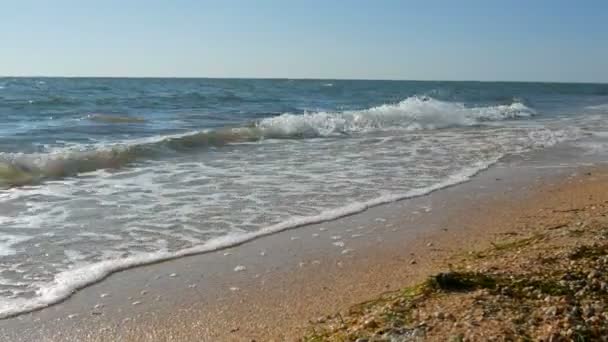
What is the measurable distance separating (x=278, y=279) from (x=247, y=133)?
34.1 ft

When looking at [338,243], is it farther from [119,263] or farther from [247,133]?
[247,133]

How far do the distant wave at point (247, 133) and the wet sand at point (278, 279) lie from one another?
4.63m

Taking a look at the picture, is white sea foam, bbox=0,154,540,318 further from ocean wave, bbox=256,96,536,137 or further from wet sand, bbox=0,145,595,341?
ocean wave, bbox=256,96,536,137

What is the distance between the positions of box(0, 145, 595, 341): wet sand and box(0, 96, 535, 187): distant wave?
4628 millimetres

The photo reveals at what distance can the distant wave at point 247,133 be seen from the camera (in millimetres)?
8922

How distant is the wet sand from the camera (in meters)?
3.36

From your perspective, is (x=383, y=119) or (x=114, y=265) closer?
(x=114, y=265)

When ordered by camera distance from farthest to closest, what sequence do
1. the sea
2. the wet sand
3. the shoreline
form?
the sea → the wet sand → the shoreline

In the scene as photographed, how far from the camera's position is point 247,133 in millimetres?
14352

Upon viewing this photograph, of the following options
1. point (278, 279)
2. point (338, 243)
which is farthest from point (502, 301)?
point (338, 243)

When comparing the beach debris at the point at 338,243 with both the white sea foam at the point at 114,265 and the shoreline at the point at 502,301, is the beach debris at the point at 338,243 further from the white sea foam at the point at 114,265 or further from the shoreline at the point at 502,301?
the shoreline at the point at 502,301

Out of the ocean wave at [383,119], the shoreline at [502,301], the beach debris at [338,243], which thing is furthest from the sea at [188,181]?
the shoreline at [502,301]

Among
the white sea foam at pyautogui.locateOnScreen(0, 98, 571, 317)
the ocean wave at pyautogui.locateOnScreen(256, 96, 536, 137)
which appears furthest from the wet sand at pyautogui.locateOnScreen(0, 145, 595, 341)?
the ocean wave at pyautogui.locateOnScreen(256, 96, 536, 137)

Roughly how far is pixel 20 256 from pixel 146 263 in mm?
1011
